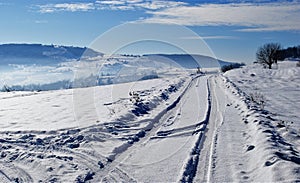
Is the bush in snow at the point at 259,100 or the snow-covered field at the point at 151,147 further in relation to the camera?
the bush in snow at the point at 259,100

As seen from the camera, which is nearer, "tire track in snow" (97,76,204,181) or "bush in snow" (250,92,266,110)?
"tire track in snow" (97,76,204,181)

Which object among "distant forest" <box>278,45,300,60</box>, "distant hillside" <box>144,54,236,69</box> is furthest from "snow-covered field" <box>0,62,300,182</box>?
"distant forest" <box>278,45,300,60</box>

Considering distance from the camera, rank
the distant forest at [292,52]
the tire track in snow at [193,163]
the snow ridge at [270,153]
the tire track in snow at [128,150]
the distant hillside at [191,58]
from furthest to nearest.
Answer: the distant forest at [292,52] → the distant hillside at [191,58] → the tire track in snow at [128,150] → the tire track in snow at [193,163] → the snow ridge at [270,153]

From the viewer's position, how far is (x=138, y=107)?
18.1m

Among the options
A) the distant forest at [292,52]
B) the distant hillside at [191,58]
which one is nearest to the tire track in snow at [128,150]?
the distant hillside at [191,58]

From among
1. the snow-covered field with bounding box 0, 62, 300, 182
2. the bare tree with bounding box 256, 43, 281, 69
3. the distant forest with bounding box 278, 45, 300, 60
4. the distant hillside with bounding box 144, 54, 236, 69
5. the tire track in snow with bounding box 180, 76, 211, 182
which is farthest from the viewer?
the distant forest with bounding box 278, 45, 300, 60

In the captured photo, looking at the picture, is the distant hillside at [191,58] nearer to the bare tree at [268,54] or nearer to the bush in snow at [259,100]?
the bush in snow at [259,100]

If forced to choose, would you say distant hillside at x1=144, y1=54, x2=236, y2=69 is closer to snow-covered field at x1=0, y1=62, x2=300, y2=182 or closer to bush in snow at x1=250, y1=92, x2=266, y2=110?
bush in snow at x1=250, y1=92, x2=266, y2=110

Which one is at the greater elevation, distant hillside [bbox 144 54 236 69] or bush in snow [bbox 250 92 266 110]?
distant hillside [bbox 144 54 236 69]

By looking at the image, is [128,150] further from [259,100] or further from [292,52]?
[292,52]

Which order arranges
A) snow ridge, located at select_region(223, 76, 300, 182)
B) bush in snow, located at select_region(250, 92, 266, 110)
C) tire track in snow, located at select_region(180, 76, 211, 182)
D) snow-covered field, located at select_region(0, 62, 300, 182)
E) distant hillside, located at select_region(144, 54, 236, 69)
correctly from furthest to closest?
distant hillside, located at select_region(144, 54, 236, 69) → bush in snow, located at select_region(250, 92, 266, 110) → snow-covered field, located at select_region(0, 62, 300, 182) → tire track in snow, located at select_region(180, 76, 211, 182) → snow ridge, located at select_region(223, 76, 300, 182)

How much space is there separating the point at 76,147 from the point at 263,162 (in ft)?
18.3

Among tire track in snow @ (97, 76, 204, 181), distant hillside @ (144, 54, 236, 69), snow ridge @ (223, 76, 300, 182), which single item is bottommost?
tire track in snow @ (97, 76, 204, 181)

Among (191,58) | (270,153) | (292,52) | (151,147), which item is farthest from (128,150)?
(292,52)
